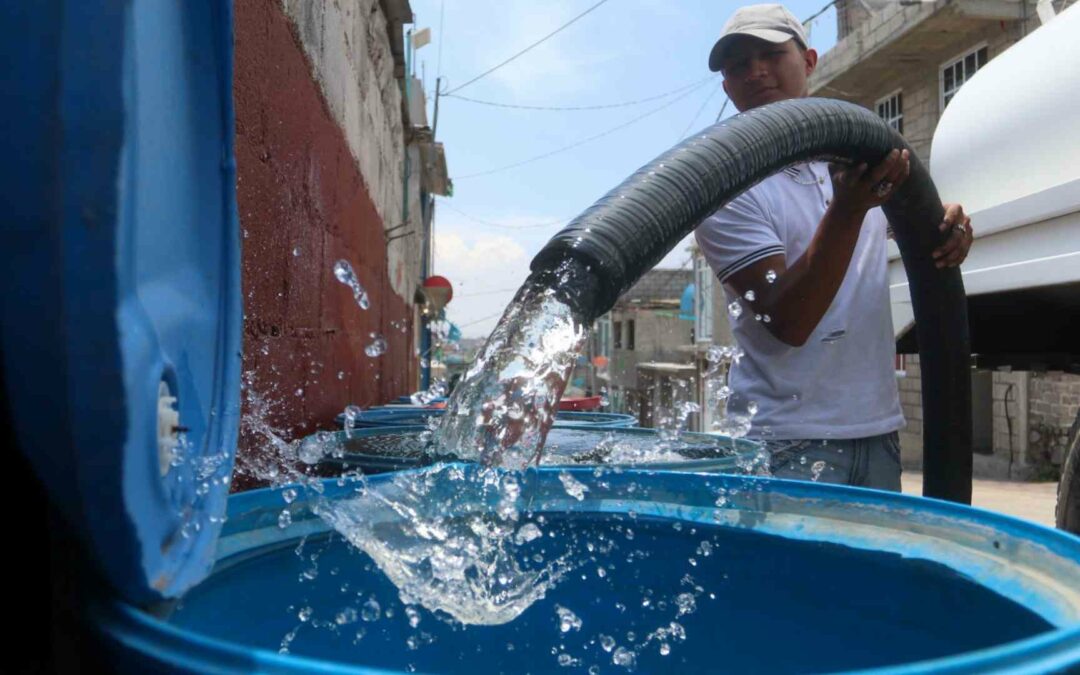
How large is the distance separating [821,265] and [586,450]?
28.7 inches

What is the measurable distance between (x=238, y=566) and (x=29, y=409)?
0.47 metres

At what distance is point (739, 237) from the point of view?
84.2 inches

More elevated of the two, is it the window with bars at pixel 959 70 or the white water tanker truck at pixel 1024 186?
the window with bars at pixel 959 70

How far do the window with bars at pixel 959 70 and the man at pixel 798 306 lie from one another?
1337 cm

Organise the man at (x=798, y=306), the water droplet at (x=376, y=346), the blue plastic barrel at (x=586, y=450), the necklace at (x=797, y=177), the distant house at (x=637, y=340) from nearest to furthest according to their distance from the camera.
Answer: the blue plastic barrel at (x=586, y=450), the man at (x=798, y=306), the necklace at (x=797, y=177), the water droplet at (x=376, y=346), the distant house at (x=637, y=340)

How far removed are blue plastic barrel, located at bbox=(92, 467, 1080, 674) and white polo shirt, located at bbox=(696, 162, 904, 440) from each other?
38.4 inches

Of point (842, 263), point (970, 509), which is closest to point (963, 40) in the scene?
point (842, 263)

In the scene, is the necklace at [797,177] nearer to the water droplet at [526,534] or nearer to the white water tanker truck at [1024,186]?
the white water tanker truck at [1024,186]

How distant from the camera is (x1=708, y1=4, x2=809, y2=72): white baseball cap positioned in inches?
86.0

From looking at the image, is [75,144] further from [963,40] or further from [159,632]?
[963,40]

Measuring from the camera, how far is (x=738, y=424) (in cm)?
231

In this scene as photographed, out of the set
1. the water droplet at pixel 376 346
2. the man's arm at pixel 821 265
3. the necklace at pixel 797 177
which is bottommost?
the water droplet at pixel 376 346

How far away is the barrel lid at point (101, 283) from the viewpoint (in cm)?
53

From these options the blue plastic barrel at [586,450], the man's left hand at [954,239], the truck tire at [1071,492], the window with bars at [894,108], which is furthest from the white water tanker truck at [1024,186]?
the window with bars at [894,108]
